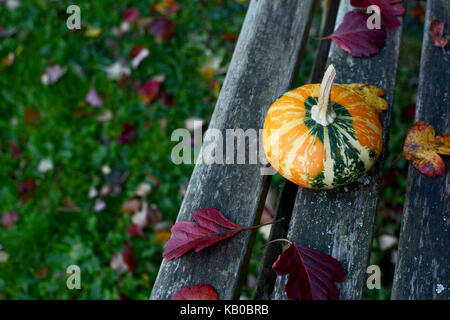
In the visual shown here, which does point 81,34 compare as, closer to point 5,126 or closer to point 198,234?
point 5,126

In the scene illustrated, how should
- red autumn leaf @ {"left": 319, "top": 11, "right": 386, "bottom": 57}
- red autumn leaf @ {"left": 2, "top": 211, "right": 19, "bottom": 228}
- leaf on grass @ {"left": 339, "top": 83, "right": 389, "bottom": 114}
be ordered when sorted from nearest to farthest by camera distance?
leaf on grass @ {"left": 339, "top": 83, "right": 389, "bottom": 114}, red autumn leaf @ {"left": 319, "top": 11, "right": 386, "bottom": 57}, red autumn leaf @ {"left": 2, "top": 211, "right": 19, "bottom": 228}

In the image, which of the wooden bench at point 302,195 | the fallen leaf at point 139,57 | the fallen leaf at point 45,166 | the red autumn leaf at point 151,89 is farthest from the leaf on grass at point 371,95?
the fallen leaf at point 45,166

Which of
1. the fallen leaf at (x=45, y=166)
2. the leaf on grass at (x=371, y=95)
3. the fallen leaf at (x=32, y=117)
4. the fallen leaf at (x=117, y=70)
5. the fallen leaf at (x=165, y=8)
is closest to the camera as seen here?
the leaf on grass at (x=371, y=95)

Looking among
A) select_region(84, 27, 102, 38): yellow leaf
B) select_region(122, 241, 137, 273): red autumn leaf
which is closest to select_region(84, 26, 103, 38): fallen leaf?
select_region(84, 27, 102, 38): yellow leaf

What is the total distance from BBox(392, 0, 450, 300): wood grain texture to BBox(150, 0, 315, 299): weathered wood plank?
505 millimetres

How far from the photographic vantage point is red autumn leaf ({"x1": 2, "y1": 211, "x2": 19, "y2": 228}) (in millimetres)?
2467

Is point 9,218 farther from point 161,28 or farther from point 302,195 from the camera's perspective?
point 302,195

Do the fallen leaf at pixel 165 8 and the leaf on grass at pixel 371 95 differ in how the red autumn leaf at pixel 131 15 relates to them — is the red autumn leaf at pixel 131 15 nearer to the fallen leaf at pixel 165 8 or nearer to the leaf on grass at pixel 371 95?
the fallen leaf at pixel 165 8

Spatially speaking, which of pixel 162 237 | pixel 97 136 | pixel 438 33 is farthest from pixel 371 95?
pixel 97 136

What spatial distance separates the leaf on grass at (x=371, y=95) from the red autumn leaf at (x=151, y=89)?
5.38ft

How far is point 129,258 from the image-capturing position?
2.32 meters

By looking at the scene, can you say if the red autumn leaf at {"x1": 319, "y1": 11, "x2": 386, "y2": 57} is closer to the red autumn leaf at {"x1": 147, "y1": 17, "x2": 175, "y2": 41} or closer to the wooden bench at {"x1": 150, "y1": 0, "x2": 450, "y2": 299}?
the wooden bench at {"x1": 150, "y1": 0, "x2": 450, "y2": 299}

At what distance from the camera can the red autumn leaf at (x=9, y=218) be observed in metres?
2.47
